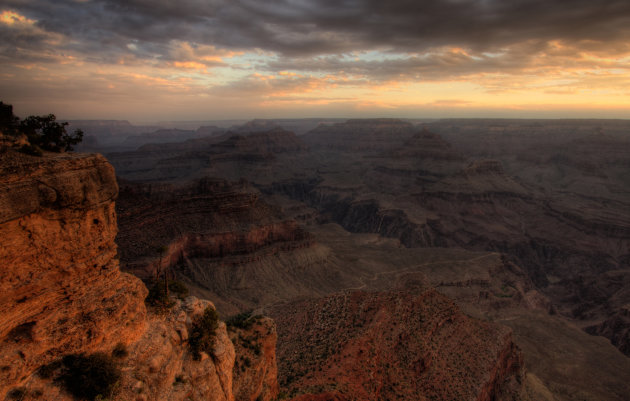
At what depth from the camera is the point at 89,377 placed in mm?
13609

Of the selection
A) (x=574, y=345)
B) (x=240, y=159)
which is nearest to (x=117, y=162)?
(x=240, y=159)

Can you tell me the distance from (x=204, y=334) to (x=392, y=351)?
16801mm

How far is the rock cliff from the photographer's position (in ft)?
43.2

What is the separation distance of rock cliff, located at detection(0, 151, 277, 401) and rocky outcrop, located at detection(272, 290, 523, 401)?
373 inches

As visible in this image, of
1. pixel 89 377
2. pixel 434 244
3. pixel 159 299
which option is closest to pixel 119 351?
pixel 89 377

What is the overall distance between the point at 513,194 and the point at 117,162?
187m

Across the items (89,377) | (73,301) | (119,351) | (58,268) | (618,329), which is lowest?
(618,329)

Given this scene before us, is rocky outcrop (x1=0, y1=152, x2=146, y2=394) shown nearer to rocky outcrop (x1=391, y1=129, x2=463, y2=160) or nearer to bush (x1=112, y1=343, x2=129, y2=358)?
bush (x1=112, y1=343, x2=129, y2=358)

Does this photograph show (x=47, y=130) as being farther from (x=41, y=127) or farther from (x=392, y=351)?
(x=392, y=351)

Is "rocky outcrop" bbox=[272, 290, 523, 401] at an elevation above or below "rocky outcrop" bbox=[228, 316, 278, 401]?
below

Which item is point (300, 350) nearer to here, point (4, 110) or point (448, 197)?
point (4, 110)

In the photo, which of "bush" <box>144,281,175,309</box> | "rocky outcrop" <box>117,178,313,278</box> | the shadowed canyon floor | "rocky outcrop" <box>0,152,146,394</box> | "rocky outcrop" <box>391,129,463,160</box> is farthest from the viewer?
"rocky outcrop" <box>391,129,463,160</box>

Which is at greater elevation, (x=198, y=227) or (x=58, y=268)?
(x=58, y=268)

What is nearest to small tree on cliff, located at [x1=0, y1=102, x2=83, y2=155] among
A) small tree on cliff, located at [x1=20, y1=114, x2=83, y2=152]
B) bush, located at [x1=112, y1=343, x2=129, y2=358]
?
small tree on cliff, located at [x1=20, y1=114, x2=83, y2=152]
